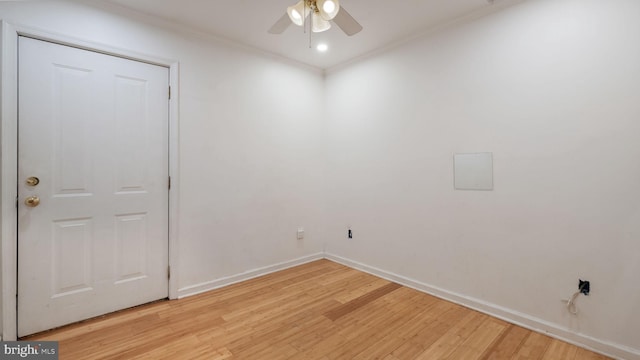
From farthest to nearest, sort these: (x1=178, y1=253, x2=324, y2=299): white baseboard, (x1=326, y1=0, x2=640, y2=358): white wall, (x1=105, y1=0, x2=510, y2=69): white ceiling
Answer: (x1=178, y1=253, x2=324, y2=299): white baseboard, (x1=105, y1=0, x2=510, y2=69): white ceiling, (x1=326, y1=0, x2=640, y2=358): white wall

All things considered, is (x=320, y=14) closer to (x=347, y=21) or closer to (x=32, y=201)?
(x=347, y=21)

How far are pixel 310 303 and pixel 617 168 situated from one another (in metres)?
2.53

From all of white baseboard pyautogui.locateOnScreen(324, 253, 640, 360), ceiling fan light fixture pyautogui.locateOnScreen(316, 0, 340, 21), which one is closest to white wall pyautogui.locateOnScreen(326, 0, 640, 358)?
white baseboard pyautogui.locateOnScreen(324, 253, 640, 360)

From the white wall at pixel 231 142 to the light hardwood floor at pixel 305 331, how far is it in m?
0.50

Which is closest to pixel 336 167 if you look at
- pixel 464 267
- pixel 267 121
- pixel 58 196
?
pixel 267 121

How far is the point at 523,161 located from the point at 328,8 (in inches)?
75.0

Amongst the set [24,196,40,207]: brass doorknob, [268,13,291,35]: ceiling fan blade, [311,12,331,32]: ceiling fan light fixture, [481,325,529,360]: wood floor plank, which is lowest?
[481,325,529,360]: wood floor plank

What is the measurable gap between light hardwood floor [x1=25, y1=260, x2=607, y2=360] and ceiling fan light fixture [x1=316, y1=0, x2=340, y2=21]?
218cm

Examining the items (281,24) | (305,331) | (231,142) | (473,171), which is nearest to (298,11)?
(281,24)

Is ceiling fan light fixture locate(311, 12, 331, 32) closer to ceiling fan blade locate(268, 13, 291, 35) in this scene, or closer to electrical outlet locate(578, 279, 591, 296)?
ceiling fan blade locate(268, 13, 291, 35)

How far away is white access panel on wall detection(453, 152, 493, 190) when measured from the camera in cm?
244

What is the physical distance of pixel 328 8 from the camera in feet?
5.28

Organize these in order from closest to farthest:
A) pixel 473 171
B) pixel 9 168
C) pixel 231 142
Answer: pixel 9 168 < pixel 473 171 < pixel 231 142

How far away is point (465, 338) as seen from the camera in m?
2.08
